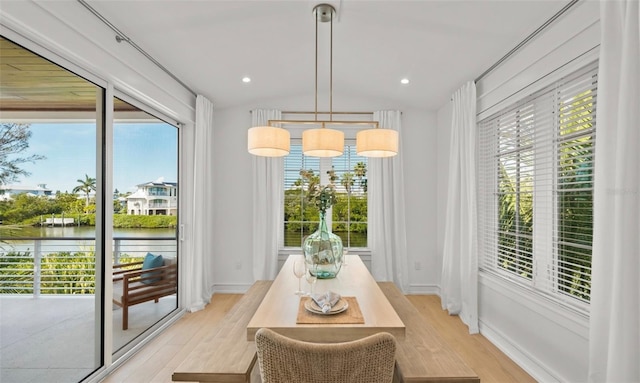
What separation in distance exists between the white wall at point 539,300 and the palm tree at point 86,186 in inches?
132

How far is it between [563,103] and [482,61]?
0.93 m

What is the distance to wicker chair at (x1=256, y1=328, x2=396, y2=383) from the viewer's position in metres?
1.22

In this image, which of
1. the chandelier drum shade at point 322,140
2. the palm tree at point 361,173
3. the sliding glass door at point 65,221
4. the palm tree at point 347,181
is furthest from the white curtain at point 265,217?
the chandelier drum shade at point 322,140

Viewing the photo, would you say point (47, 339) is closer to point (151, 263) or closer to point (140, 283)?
point (140, 283)

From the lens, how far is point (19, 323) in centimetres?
181

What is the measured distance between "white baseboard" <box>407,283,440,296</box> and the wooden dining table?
7.68ft

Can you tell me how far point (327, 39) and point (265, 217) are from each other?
229 cm

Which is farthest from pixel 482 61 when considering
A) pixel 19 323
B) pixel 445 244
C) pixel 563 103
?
pixel 19 323

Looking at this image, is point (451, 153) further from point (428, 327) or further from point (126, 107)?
point (126, 107)

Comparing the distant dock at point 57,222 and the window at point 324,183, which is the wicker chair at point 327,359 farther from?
the window at point 324,183

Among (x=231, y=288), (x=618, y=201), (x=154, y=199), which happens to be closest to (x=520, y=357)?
(x=618, y=201)

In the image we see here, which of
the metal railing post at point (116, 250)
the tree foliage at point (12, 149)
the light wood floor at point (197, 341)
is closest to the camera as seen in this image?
the tree foliage at point (12, 149)

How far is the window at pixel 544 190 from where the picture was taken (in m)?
2.09

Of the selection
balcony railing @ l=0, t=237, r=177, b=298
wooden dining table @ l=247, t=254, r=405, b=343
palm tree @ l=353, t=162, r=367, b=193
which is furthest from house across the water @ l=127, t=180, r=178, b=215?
palm tree @ l=353, t=162, r=367, b=193
